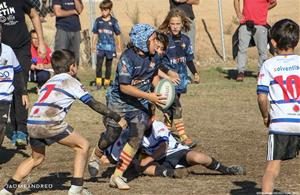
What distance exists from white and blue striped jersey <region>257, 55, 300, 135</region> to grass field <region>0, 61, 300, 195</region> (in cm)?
111

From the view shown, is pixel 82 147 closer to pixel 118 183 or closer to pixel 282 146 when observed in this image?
pixel 118 183

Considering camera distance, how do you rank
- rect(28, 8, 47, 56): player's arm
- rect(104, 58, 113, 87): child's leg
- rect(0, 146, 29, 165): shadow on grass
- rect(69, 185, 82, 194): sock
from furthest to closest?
1. rect(104, 58, 113, 87): child's leg
2. rect(28, 8, 47, 56): player's arm
3. rect(0, 146, 29, 165): shadow on grass
4. rect(69, 185, 82, 194): sock

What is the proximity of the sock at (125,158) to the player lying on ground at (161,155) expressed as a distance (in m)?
0.47

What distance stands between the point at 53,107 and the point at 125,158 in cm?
109

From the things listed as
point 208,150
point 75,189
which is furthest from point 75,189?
point 208,150

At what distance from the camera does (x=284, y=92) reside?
21.6 feet

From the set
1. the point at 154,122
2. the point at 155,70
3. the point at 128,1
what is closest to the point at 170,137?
the point at 154,122

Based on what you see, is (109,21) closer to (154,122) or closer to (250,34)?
(250,34)

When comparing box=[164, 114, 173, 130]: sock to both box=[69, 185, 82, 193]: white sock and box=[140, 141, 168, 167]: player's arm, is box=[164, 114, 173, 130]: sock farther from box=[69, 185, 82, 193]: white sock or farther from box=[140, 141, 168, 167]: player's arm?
box=[69, 185, 82, 193]: white sock

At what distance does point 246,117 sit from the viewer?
1219 cm

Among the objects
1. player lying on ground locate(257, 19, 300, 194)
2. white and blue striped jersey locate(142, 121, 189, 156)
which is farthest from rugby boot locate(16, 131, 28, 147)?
player lying on ground locate(257, 19, 300, 194)

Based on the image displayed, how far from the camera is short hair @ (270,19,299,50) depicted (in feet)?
21.8

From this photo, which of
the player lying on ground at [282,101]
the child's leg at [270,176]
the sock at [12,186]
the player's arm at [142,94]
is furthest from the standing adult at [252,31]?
the child's leg at [270,176]

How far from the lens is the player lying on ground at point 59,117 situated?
7.27 metres
